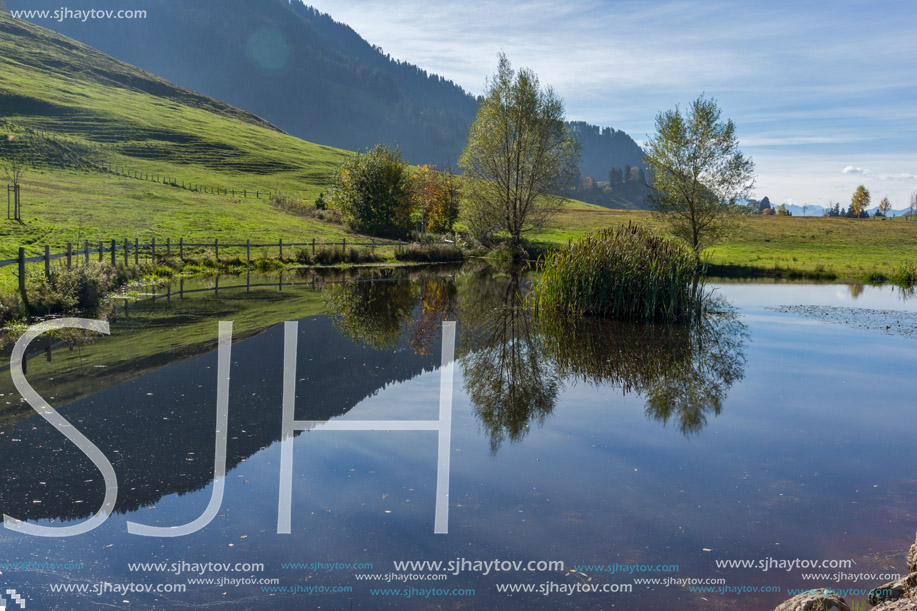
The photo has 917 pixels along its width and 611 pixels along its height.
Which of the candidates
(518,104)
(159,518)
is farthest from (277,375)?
(518,104)

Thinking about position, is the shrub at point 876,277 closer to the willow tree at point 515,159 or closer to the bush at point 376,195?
the willow tree at point 515,159

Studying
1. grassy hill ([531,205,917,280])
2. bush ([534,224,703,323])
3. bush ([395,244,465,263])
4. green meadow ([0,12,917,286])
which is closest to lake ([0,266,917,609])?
bush ([534,224,703,323])

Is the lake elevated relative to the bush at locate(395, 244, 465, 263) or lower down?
lower down

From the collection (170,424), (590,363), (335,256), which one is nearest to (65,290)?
(170,424)

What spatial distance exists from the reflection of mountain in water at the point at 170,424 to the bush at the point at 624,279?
286 inches

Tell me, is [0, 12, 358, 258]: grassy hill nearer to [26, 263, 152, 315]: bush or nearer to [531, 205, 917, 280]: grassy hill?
[26, 263, 152, 315]: bush

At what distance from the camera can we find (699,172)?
41344 mm

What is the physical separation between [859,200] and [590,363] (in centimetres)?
13235

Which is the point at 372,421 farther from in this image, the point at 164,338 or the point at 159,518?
the point at 164,338

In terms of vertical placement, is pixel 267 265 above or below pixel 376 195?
below

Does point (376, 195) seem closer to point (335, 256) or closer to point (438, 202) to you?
point (438, 202)

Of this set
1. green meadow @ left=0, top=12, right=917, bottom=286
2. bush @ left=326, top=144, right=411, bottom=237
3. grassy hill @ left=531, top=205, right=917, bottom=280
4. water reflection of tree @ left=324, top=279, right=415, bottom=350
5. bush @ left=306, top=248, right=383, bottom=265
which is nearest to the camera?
water reflection of tree @ left=324, top=279, right=415, bottom=350

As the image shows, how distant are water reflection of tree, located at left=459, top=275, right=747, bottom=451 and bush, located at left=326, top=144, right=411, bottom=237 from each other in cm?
3936

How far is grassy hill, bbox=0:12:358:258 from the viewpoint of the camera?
4624 cm
